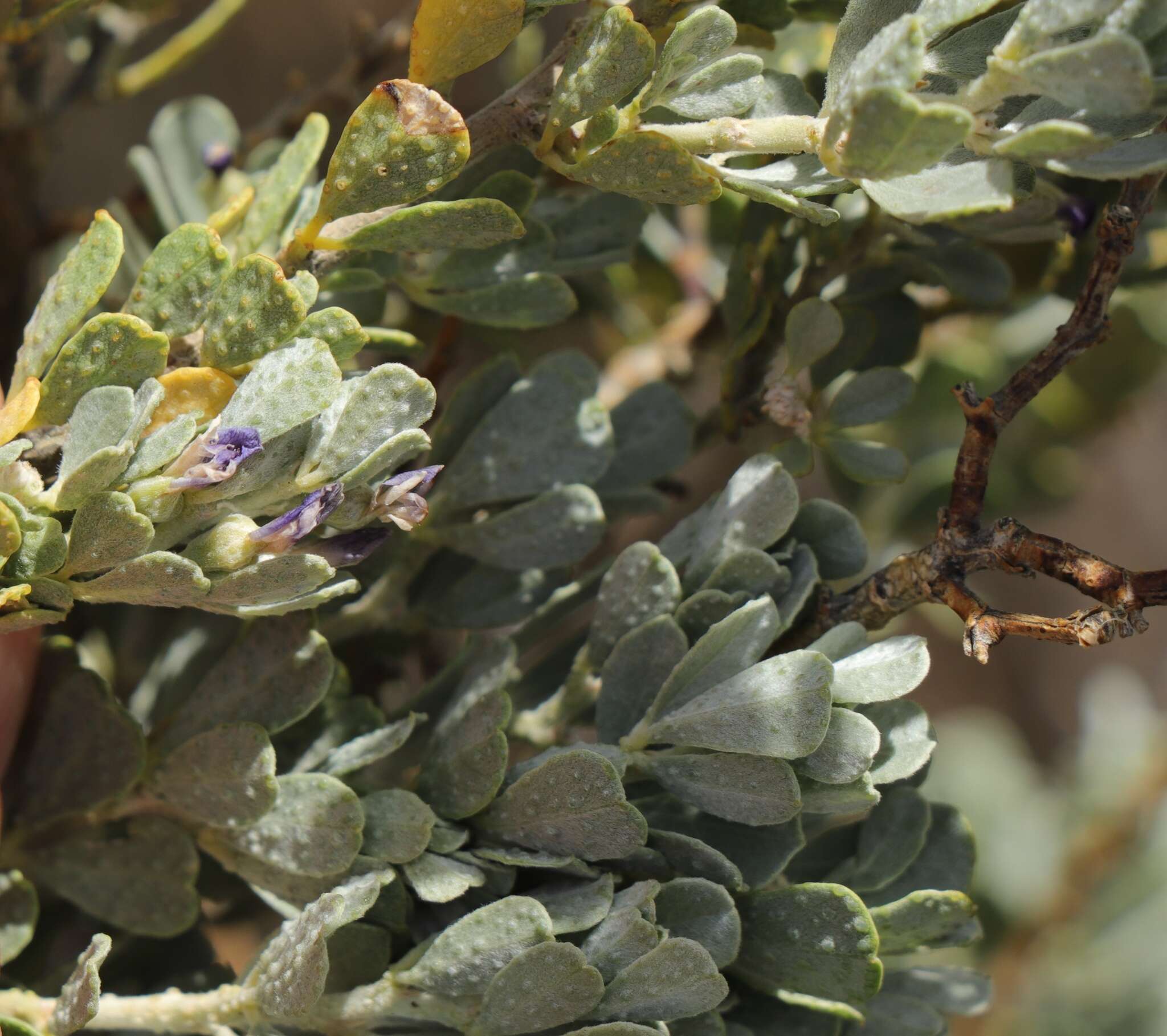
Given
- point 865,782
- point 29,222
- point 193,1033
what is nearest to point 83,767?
point 193,1033

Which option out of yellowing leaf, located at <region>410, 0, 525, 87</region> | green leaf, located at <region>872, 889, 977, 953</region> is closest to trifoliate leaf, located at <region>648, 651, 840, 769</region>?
green leaf, located at <region>872, 889, 977, 953</region>

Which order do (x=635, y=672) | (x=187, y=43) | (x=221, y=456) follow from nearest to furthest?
1. (x=221, y=456)
2. (x=635, y=672)
3. (x=187, y=43)

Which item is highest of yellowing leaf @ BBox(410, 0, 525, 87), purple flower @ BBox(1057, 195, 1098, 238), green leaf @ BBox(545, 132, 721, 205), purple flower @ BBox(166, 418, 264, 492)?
yellowing leaf @ BBox(410, 0, 525, 87)

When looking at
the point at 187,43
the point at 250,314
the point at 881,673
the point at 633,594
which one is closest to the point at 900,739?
the point at 881,673

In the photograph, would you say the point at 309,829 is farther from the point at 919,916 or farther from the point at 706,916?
the point at 919,916

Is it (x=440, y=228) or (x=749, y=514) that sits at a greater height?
(x=440, y=228)

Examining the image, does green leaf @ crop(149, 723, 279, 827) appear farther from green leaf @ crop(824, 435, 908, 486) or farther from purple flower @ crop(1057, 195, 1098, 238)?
purple flower @ crop(1057, 195, 1098, 238)

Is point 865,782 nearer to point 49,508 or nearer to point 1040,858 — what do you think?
point 49,508
